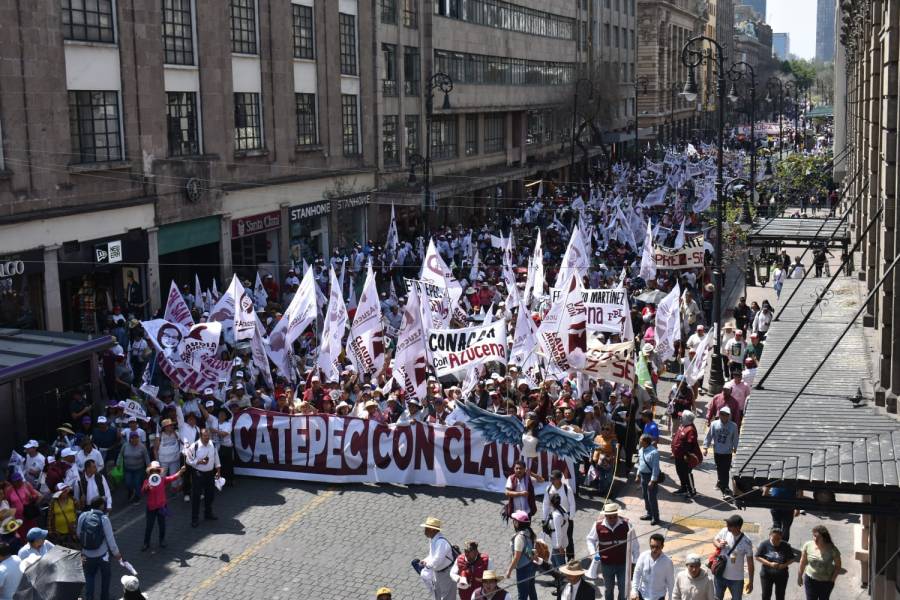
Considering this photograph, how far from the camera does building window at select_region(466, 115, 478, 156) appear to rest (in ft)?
185

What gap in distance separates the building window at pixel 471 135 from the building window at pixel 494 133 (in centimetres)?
169

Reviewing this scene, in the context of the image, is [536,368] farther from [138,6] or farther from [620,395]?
[138,6]

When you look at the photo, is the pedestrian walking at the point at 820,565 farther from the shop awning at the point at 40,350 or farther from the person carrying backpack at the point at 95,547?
the shop awning at the point at 40,350

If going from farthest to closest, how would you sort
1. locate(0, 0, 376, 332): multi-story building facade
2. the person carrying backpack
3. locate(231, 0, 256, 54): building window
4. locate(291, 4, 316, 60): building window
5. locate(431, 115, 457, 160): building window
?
locate(431, 115, 457, 160): building window, locate(291, 4, 316, 60): building window, locate(231, 0, 256, 54): building window, locate(0, 0, 376, 332): multi-story building facade, the person carrying backpack

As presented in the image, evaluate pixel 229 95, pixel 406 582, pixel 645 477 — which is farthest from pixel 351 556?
pixel 229 95

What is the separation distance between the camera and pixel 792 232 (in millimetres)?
21922

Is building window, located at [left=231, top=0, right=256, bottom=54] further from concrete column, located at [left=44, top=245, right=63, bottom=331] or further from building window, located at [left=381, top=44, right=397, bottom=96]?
concrete column, located at [left=44, top=245, right=63, bottom=331]

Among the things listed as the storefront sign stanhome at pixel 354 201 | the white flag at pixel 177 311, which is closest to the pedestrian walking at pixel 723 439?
the white flag at pixel 177 311

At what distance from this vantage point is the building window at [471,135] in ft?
185

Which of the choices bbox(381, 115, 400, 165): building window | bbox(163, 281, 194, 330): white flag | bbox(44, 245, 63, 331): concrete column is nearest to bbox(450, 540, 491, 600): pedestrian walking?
bbox(163, 281, 194, 330): white flag

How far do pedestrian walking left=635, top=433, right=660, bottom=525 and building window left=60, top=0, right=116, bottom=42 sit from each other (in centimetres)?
1896

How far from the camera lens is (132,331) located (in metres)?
23.2

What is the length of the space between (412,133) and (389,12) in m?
5.56

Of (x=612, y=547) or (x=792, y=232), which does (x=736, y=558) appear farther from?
(x=792, y=232)
